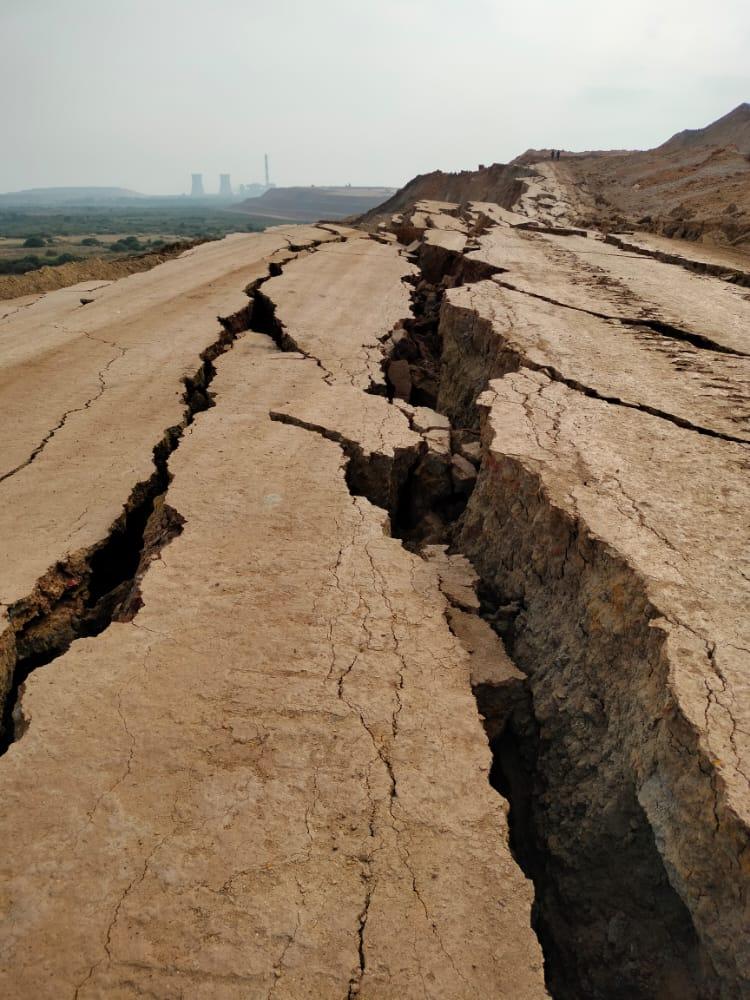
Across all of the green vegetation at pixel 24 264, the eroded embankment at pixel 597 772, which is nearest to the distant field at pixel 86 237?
the green vegetation at pixel 24 264

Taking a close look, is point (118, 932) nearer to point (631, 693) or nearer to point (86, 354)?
point (631, 693)

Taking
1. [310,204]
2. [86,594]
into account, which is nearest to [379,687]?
[86,594]

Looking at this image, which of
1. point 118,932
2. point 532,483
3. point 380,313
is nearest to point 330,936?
point 118,932

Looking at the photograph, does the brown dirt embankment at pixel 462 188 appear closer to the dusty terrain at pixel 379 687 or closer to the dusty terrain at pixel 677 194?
the dusty terrain at pixel 677 194

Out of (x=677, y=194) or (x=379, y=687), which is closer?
(x=379, y=687)

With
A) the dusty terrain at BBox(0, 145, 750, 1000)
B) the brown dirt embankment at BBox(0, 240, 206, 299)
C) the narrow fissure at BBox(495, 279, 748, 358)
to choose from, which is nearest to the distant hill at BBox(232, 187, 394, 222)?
the brown dirt embankment at BBox(0, 240, 206, 299)

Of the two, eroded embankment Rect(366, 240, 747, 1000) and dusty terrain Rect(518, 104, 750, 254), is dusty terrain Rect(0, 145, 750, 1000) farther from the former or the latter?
dusty terrain Rect(518, 104, 750, 254)

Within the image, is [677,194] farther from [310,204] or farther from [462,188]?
[310,204]
